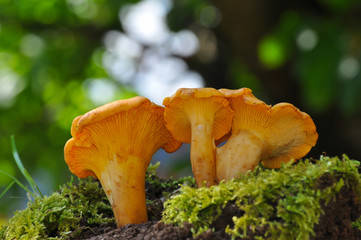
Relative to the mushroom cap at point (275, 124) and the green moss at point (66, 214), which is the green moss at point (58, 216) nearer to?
the green moss at point (66, 214)

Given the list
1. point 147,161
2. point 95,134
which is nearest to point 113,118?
point 95,134

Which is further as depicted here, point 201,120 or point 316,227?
point 201,120

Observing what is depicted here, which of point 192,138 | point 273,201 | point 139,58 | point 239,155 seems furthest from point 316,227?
point 139,58

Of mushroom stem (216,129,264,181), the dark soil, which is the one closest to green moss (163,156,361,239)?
the dark soil

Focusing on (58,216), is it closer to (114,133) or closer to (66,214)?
(66,214)

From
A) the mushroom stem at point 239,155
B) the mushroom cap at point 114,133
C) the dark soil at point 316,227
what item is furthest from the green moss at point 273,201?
the mushroom cap at point 114,133

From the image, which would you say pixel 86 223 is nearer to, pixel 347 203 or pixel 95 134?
pixel 95 134

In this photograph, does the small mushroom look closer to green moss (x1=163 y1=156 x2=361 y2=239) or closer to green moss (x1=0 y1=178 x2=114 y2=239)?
green moss (x1=163 y1=156 x2=361 y2=239)
